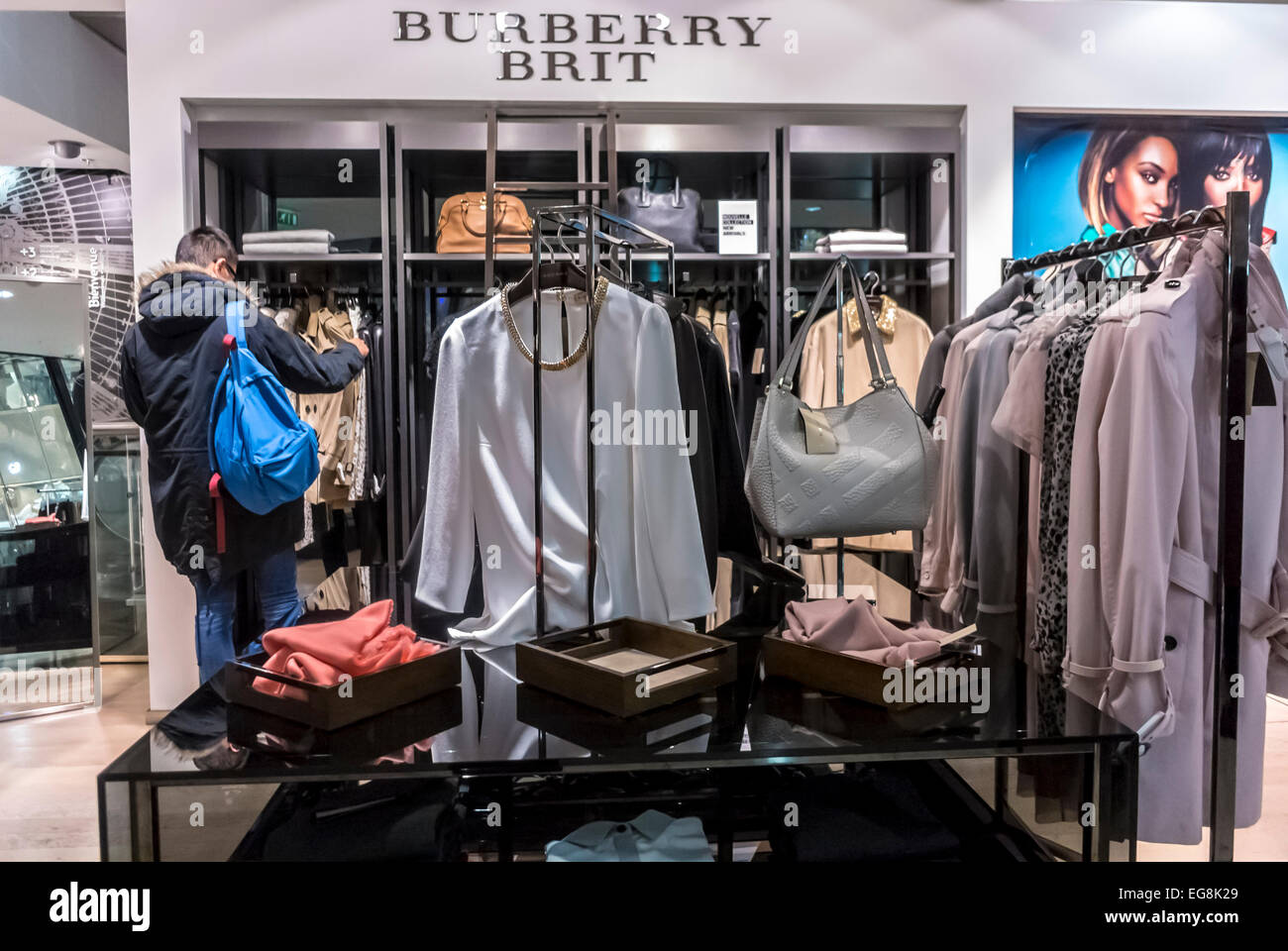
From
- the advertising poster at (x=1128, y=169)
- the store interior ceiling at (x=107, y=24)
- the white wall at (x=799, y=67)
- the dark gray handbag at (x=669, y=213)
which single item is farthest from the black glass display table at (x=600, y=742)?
the store interior ceiling at (x=107, y=24)

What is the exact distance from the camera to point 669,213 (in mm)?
3648

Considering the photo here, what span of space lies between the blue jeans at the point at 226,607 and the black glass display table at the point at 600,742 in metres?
1.57

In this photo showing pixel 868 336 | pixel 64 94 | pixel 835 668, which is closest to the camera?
pixel 835 668

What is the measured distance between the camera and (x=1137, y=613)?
1662 millimetres

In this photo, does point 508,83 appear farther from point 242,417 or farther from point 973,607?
point 973,607

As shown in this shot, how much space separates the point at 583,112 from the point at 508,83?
322 millimetres

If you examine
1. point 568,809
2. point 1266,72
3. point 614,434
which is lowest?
point 568,809

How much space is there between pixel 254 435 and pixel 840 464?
5.79ft

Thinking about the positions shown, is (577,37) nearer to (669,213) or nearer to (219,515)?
(669,213)

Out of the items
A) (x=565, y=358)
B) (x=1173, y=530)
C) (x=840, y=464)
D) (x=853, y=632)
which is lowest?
(x=853, y=632)

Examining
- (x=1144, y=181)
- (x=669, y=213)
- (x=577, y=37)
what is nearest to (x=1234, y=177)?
(x=1144, y=181)

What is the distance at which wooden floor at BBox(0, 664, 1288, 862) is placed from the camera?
2.40 meters

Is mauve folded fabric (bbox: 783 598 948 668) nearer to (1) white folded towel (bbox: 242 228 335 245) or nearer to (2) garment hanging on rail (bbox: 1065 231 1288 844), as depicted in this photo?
(2) garment hanging on rail (bbox: 1065 231 1288 844)
